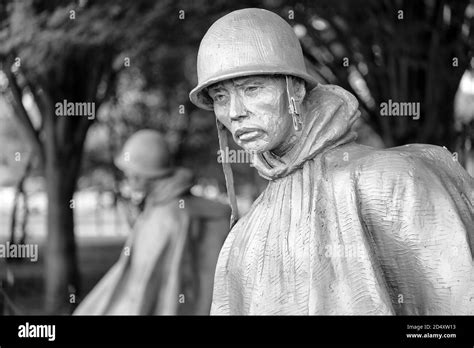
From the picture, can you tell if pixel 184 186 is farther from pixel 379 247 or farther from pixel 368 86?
pixel 379 247

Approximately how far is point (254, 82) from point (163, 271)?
6.88 m

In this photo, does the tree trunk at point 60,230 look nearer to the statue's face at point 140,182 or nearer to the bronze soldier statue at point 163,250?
the statue's face at point 140,182

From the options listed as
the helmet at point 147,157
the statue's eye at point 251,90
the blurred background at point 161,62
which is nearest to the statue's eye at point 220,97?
the statue's eye at point 251,90

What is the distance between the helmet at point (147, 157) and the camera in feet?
36.5

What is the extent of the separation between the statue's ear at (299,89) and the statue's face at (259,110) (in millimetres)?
61

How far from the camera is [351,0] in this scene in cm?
1029

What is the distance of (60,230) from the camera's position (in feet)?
47.4

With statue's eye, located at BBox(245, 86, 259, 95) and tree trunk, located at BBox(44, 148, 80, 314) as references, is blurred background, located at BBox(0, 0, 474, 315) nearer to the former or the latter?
tree trunk, located at BBox(44, 148, 80, 314)

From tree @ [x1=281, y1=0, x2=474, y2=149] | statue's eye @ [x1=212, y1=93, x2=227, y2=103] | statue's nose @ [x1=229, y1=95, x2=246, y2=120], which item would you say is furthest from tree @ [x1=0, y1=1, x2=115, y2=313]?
statue's nose @ [x1=229, y1=95, x2=246, y2=120]

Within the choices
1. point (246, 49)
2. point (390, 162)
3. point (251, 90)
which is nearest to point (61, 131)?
point (251, 90)

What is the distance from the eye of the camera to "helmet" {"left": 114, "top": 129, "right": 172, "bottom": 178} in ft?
36.5

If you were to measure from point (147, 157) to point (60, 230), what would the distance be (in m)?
3.79
